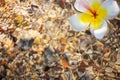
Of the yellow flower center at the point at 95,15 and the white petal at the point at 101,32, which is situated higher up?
the yellow flower center at the point at 95,15

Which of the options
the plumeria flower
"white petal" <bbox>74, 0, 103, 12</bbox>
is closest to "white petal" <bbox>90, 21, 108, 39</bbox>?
the plumeria flower

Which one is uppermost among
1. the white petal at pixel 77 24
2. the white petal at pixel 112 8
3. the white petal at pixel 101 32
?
the white petal at pixel 112 8

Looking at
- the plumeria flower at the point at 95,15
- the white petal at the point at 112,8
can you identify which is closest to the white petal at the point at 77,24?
the plumeria flower at the point at 95,15

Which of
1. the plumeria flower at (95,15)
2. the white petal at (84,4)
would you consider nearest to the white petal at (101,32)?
the plumeria flower at (95,15)

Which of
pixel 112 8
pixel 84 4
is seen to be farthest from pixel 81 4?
pixel 112 8

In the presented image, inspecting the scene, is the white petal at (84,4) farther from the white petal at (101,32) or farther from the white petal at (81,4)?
the white petal at (101,32)

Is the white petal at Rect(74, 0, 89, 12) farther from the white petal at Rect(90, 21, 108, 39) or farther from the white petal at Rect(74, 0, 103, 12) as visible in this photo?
the white petal at Rect(90, 21, 108, 39)

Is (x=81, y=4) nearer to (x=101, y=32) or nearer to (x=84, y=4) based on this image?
(x=84, y=4)
